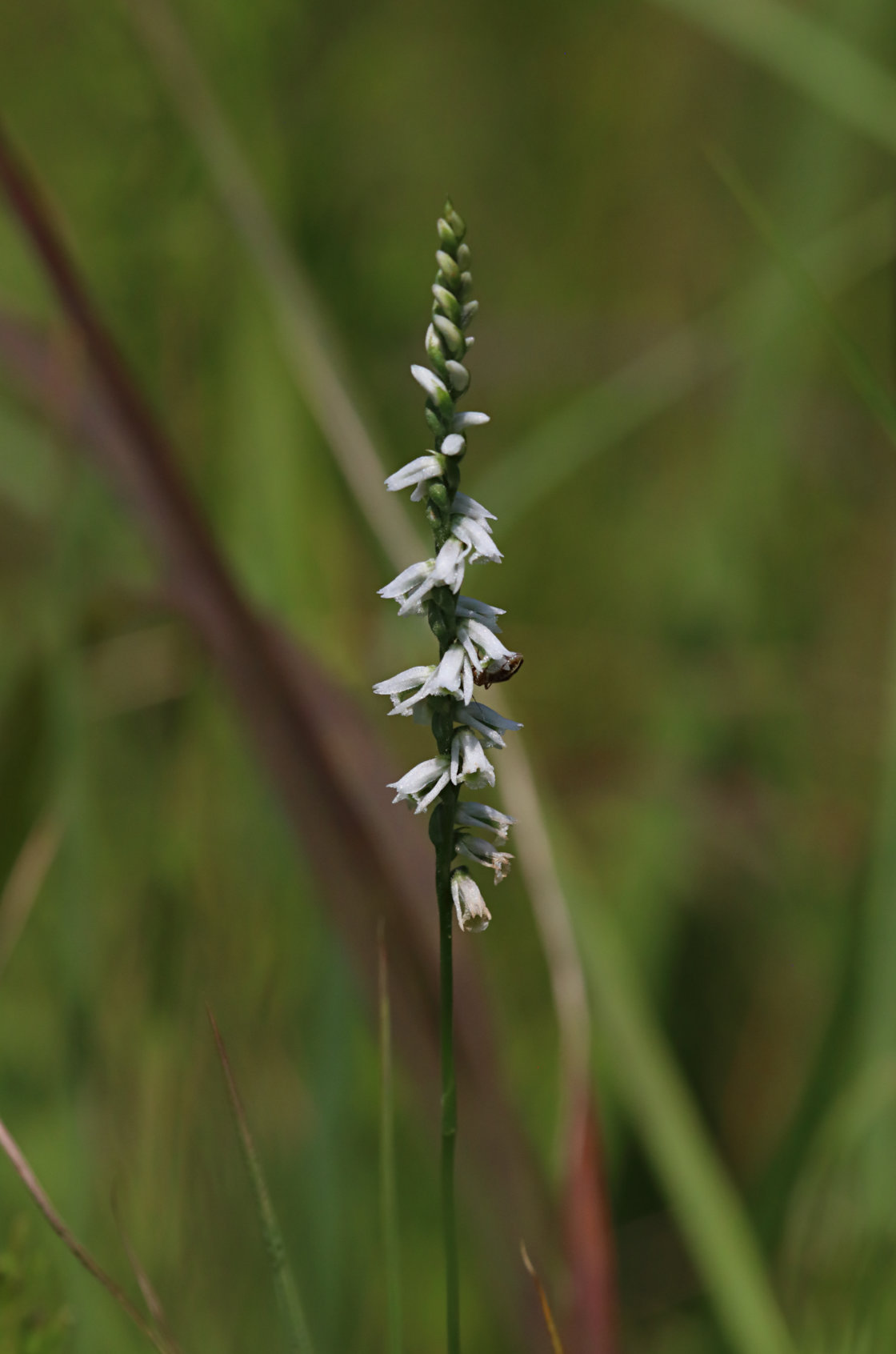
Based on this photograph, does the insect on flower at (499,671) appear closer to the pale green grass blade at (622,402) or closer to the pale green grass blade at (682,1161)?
the pale green grass blade at (682,1161)

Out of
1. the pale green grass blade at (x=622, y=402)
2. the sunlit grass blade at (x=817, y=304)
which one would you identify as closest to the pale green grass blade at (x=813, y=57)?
the pale green grass blade at (x=622, y=402)

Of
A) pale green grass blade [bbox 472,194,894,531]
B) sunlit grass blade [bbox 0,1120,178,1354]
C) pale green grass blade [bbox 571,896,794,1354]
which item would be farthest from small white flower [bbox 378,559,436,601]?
pale green grass blade [bbox 472,194,894,531]

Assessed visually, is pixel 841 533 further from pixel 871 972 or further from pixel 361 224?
pixel 871 972

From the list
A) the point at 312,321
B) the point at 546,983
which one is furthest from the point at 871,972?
the point at 312,321

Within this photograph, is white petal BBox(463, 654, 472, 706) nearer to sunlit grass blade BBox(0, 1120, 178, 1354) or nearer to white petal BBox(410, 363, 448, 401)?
white petal BBox(410, 363, 448, 401)

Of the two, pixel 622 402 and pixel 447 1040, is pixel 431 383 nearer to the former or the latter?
pixel 447 1040

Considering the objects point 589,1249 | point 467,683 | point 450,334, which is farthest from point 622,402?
point 467,683
